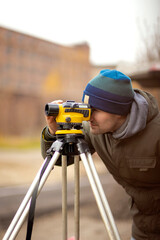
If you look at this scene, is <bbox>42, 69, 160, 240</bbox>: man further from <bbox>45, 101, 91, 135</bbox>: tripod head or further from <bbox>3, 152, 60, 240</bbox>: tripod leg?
<bbox>3, 152, 60, 240</bbox>: tripod leg

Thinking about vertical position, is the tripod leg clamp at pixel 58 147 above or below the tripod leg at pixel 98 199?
above

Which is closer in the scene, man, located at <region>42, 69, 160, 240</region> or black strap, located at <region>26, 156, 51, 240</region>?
black strap, located at <region>26, 156, 51, 240</region>

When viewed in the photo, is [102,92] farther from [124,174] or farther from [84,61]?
[84,61]

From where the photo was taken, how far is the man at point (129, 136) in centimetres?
180

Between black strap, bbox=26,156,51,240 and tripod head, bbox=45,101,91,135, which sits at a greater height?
tripod head, bbox=45,101,91,135

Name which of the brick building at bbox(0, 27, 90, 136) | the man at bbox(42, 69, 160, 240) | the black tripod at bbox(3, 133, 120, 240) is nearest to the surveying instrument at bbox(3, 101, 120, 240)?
the black tripod at bbox(3, 133, 120, 240)

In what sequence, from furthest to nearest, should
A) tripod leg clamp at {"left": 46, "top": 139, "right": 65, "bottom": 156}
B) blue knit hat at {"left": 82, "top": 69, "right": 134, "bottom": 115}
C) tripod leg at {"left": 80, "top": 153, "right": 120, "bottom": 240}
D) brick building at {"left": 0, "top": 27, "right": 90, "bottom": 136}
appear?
1. brick building at {"left": 0, "top": 27, "right": 90, "bottom": 136}
2. blue knit hat at {"left": 82, "top": 69, "right": 134, "bottom": 115}
3. tripod leg clamp at {"left": 46, "top": 139, "right": 65, "bottom": 156}
4. tripod leg at {"left": 80, "top": 153, "right": 120, "bottom": 240}

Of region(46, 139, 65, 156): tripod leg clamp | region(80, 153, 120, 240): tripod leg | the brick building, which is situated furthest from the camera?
the brick building

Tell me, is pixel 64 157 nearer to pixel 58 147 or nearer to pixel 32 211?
pixel 58 147

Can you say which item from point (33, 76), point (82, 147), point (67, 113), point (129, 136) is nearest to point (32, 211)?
point (82, 147)

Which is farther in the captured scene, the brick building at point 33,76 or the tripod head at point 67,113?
the brick building at point 33,76

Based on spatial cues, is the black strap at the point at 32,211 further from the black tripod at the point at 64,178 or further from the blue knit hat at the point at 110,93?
the blue knit hat at the point at 110,93

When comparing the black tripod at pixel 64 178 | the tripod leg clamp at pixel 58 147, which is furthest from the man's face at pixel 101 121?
the tripod leg clamp at pixel 58 147

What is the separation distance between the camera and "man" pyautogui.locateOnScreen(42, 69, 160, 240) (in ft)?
5.90
